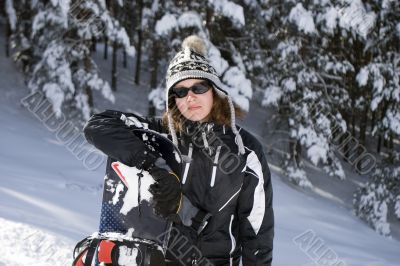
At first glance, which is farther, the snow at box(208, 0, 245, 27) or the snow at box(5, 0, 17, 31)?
the snow at box(5, 0, 17, 31)

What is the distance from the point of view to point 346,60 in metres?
15.1

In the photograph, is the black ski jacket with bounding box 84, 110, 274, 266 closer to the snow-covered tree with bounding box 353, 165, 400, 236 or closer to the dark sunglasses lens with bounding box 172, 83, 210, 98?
the dark sunglasses lens with bounding box 172, 83, 210, 98

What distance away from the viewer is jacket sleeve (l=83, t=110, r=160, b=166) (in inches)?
85.3

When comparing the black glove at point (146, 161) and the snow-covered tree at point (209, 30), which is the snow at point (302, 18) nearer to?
the snow-covered tree at point (209, 30)

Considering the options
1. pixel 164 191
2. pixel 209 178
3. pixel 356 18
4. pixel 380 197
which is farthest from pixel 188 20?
pixel 164 191

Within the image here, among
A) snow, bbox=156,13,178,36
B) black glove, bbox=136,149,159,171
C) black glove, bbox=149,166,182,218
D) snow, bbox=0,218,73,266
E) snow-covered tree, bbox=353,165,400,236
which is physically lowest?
snow, bbox=0,218,73,266

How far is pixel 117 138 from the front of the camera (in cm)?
221

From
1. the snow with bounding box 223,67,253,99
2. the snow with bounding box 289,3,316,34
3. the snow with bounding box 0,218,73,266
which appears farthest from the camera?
the snow with bounding box 223,67,253,99

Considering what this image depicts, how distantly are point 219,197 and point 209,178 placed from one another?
0.12m

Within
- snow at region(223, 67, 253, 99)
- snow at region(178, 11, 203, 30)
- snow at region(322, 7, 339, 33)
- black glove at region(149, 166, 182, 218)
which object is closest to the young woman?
black glove at region(149, 166, 182, 218)

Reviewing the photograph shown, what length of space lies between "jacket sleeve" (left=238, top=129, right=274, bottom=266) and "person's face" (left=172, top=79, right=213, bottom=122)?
1.10 ft

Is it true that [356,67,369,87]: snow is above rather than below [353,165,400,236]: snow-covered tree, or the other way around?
above

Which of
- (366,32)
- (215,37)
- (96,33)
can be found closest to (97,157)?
(96,33)

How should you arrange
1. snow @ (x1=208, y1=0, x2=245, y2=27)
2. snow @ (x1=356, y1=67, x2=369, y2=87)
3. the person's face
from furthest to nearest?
1. snow @ (x1=356, y1=67, x2=369, y2=87)
2. snow @ (x1=208, y1=0, x2=245, y2=27)
3. the person's face
